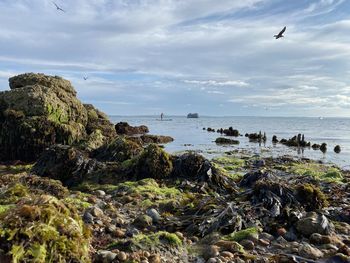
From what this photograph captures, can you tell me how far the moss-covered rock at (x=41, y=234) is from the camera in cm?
385

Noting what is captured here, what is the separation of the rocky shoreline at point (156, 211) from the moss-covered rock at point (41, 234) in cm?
1

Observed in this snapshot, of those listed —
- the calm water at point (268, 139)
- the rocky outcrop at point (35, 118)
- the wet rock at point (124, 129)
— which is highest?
the rocky outcrop at point (35, 118)

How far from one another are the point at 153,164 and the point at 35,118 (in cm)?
704

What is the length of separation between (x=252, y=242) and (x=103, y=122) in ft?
67.2

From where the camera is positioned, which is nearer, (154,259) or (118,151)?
(154,259)

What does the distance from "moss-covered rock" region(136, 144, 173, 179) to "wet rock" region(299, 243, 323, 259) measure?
554 cm

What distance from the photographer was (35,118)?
1548 centimetres

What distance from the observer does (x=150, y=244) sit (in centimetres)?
529

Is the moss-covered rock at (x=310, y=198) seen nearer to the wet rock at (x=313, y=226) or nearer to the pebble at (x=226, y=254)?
the wet rock at (x=313, y=226)

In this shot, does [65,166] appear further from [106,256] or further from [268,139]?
[268,139]

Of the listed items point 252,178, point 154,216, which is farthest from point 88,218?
point 252,178

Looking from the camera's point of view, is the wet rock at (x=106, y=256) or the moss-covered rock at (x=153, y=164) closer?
the wet rock at (x=106, y=256)

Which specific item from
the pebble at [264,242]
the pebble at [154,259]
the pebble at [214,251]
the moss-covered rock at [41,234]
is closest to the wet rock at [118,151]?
the pebble at [264,242]

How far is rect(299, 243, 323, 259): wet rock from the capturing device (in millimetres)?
5313
